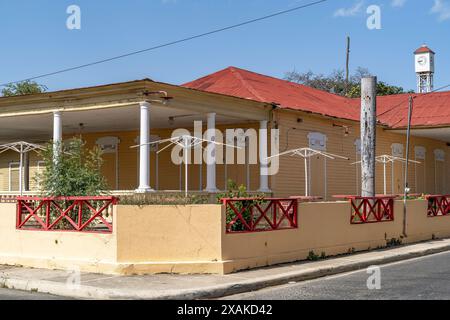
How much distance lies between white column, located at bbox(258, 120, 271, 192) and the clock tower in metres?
25.8

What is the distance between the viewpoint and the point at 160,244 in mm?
12258

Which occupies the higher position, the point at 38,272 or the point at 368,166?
the point at 368,166

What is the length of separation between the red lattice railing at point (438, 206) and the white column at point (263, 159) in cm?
498

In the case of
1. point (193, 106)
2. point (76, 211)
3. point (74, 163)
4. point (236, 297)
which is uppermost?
point (193, 106)

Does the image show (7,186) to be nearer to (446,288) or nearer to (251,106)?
(251,106)

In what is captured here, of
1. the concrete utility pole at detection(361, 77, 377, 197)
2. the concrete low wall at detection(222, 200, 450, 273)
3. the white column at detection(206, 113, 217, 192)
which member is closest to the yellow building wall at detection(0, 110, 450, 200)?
Answer: the white column at detection(206, 113, 217, 192)

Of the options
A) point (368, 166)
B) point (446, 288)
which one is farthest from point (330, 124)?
point (446, 288)

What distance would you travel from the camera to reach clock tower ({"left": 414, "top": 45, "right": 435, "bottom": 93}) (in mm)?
43219

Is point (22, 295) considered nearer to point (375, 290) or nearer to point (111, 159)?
point (375, 290)

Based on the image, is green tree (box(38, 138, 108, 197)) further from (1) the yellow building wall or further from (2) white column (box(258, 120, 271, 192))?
(1) the yellow building wall

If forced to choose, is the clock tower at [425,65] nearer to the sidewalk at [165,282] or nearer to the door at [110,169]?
the door at [110,169]

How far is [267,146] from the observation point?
811 inches

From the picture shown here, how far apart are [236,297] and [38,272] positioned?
437 centimetres

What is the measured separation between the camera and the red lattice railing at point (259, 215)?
42.1 feet
